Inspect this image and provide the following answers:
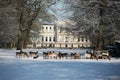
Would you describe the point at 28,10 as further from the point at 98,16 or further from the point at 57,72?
the point at 57,72

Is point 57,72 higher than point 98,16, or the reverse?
point 98,16

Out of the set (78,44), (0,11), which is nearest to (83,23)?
(0,11)

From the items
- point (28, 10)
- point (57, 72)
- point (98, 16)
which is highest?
point (28, 10)

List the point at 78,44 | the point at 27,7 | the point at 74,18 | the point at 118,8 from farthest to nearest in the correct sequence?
the point at 78,44, the point at 27,7, the point at 74,18, the point at 118,8

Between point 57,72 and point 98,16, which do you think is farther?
point 98,16

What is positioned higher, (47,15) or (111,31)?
(47,15)

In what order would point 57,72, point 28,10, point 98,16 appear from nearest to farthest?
point 57,72, point 98,16, point 28,10

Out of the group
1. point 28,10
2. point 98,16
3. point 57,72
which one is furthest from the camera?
point 28,10

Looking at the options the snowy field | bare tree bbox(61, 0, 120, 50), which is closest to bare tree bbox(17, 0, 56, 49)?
bare tree bbox(61, 0, 120, 50)

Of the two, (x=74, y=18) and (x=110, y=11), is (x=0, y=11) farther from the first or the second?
(x=110, y=11)

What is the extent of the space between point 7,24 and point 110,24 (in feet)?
78.7

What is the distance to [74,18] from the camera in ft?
152

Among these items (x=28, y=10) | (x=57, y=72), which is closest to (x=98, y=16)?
(x=28, y=10)

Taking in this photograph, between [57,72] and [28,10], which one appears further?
[28,10]
